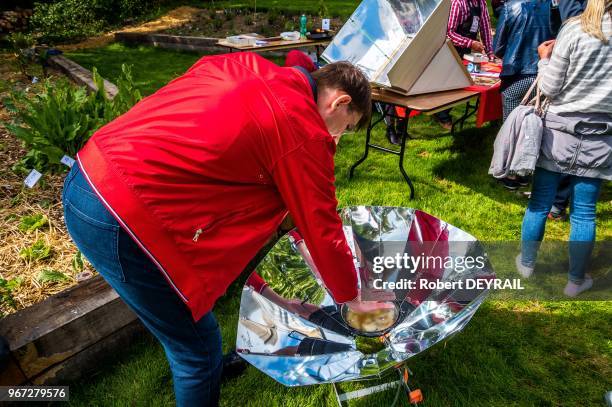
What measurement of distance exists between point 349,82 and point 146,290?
0.98 m

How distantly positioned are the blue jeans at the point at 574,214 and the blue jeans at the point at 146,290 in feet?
6.95

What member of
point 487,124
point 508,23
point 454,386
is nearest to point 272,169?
point 454,386

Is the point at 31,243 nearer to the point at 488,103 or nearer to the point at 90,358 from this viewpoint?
the point at 90,358

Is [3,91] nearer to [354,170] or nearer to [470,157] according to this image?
[354,170]

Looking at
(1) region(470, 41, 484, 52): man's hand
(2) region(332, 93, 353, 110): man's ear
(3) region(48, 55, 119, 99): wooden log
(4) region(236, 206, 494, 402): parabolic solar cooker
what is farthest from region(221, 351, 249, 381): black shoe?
(1) region(470, 41, 484, 52): man's hand

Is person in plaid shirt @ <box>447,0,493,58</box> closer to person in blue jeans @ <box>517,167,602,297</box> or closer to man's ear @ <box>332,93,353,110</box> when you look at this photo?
person in blue jeans @ <box>517,167,602,297</box>

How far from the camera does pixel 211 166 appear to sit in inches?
50.2

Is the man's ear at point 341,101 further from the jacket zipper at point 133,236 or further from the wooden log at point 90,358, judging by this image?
the wooden log at point 90,358

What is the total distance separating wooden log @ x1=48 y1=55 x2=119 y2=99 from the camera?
4958mm

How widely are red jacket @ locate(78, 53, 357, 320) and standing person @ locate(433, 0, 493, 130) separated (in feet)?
13.1

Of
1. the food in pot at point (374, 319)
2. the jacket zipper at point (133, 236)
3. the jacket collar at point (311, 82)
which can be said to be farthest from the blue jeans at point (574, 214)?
the jacket zipper at point (133, 236)

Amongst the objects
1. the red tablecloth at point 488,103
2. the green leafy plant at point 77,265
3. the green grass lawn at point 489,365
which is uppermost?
the red tablecloth at point 488,103

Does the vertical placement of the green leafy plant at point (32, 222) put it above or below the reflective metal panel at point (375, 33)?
below

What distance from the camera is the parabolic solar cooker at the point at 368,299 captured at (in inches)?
66.6
